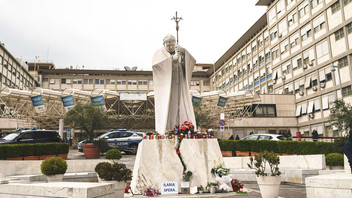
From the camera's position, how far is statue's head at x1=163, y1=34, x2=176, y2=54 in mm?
9734

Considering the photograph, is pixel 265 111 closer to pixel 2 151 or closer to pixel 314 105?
pixel 314 105

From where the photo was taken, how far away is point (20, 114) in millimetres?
35156

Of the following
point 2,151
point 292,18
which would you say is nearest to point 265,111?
point 292,18

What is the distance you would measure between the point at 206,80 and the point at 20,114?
4629 cm

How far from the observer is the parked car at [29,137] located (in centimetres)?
1658

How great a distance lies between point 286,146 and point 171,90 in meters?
9.02

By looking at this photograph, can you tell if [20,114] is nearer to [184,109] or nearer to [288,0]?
[184,109]

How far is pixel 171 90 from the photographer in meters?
9.88

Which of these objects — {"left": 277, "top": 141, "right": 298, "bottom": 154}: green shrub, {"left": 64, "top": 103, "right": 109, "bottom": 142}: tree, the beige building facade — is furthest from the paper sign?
the beige building facade

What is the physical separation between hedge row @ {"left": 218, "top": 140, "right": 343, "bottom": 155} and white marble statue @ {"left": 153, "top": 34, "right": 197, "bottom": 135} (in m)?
7.65

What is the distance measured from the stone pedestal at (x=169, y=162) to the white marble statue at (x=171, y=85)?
1.17 meters

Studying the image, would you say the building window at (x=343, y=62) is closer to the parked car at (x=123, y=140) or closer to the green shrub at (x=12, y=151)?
the parked car at (x=123, y=140)

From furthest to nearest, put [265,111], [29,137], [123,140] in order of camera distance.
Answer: [265,111], [123,140], [29,137]

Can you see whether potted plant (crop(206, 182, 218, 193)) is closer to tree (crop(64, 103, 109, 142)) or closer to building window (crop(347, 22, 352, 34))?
tree (crop(64, 103, 109, 142))
